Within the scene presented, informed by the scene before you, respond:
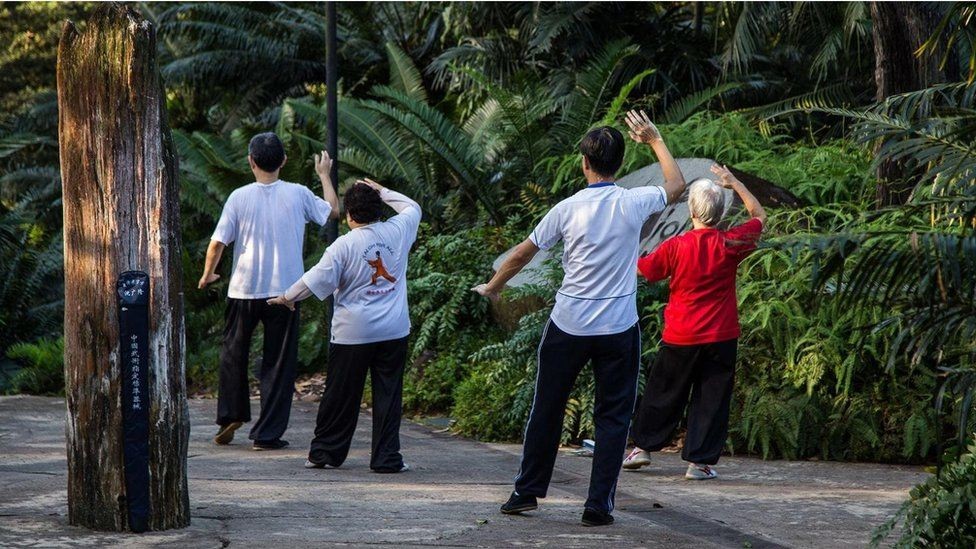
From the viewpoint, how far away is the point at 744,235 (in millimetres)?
6547

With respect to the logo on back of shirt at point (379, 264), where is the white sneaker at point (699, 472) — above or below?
below

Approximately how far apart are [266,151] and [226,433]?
1.89 meters

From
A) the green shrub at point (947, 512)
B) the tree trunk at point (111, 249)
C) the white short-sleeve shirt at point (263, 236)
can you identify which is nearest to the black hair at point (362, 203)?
the white short-sleeve shirt at point (263, 236)

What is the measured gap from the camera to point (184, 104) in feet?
87.8

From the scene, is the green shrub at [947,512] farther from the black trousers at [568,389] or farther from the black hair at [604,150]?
the black hair at [604,150]

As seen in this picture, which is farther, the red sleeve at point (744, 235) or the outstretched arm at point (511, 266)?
the red sleeve at point (744, 235)

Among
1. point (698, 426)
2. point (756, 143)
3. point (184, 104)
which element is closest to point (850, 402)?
point (698, 426)

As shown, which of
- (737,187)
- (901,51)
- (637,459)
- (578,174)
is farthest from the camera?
(578,174)

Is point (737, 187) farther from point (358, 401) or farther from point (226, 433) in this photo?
point (226, 433)

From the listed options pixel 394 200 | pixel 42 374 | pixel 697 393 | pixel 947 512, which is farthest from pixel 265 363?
pixel 42 374

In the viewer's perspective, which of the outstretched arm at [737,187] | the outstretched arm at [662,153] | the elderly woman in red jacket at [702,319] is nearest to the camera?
the outstretched arm at [662,153]

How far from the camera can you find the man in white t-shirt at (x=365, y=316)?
6883 millimetres

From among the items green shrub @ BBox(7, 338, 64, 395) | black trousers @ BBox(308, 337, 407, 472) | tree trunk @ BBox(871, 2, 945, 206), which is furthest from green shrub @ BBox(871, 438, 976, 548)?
green shrub @ BBox(7, 338, 64, 395)

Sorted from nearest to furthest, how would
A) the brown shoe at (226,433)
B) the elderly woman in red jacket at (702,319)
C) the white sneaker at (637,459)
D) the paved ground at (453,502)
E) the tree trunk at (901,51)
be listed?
1. the paved ground at (453,502)
2. the elderly woman in red jacket at (702,319)
3. the white sneaker at (637,459)
4. the brown shoe at (226,433)
5. the tree trunk at (901,51)
